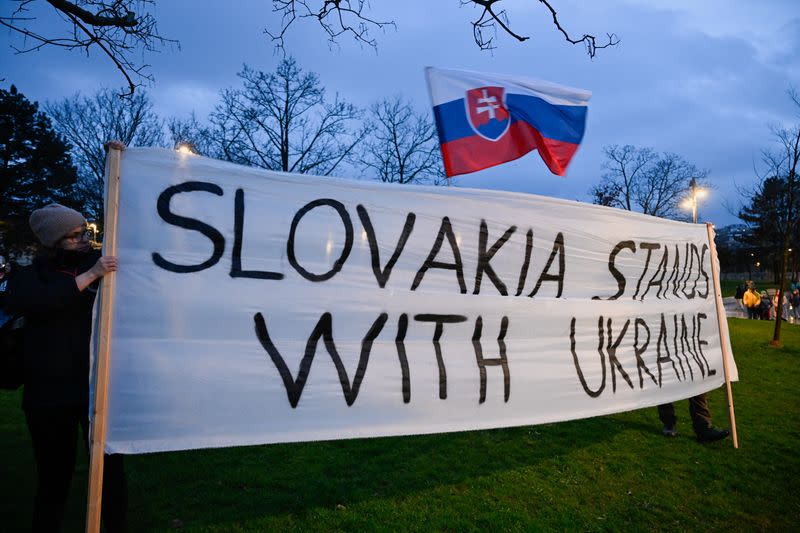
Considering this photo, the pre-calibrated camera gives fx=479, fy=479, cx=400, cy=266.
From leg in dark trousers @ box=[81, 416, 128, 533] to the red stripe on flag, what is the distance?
3.09 metres

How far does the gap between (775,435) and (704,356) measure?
177 cm

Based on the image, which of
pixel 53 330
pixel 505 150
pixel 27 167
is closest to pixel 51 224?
pixel 53 330

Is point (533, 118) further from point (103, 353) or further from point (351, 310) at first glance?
point (103, 353)

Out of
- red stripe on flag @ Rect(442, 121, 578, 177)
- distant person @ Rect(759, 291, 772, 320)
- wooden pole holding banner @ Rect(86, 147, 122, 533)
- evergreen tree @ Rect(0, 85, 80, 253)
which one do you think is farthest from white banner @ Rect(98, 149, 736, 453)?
evergreen tree @ Rect(0, 85, 80, 253)

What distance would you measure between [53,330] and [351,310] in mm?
1556

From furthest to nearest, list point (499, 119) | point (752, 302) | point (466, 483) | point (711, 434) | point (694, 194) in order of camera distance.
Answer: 1. point (752, 302)
2. point (694, 194)
3. point (711, 434)
4. point (499, 119)
5. point (466, 483)

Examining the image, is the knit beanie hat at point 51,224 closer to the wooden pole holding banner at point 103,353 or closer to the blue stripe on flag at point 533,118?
the wooden pole holding banner at point 103,353

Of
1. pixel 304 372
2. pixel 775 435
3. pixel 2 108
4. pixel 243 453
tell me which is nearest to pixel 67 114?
pixel 2 108

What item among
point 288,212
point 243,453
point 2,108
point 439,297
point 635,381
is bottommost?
point 243,453

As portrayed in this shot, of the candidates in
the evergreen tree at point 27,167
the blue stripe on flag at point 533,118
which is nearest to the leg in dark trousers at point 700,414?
the blue stripe on flag at point 533,118

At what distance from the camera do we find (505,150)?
176 inches

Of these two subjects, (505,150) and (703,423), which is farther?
(703,423)

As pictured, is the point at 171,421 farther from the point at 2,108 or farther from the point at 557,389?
the point at 2,108

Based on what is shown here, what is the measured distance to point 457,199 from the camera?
3.43 metres
